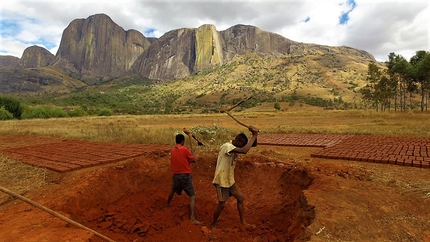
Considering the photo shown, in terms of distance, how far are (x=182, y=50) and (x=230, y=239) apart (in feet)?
422

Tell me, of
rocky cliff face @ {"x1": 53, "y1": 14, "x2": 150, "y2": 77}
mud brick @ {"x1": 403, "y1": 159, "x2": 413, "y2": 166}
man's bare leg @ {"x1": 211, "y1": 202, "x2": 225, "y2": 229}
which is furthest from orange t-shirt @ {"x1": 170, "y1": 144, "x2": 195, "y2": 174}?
rocky cliff face @ {"x1": 53, "y1": 14, "x2": 150, "y2": 77}

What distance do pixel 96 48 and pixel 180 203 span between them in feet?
522

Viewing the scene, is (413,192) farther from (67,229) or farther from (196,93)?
(196,93)

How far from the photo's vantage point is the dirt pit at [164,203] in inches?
165

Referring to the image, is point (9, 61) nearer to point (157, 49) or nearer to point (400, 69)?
point (157, 49)

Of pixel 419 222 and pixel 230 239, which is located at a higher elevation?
pixel 419 222

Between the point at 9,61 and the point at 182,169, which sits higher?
the point at 9,61

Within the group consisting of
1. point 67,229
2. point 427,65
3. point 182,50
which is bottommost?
point 67,229

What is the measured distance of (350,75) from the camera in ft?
226

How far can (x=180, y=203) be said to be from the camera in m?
5.28

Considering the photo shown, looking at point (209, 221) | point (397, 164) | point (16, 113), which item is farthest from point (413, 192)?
point (16, 113)

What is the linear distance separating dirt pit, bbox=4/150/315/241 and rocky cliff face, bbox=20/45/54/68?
577 ft

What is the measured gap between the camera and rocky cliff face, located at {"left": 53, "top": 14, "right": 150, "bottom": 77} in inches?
5566

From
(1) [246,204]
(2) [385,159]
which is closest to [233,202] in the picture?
(1) [246,204]
